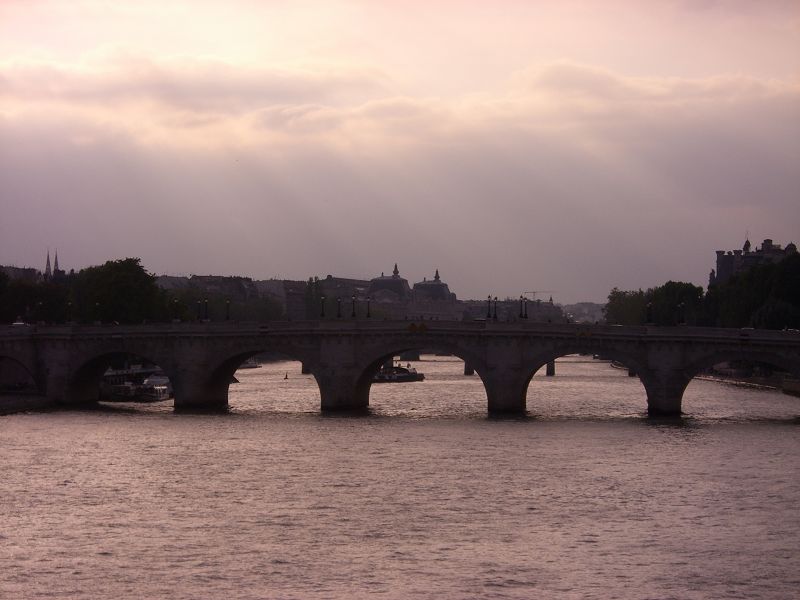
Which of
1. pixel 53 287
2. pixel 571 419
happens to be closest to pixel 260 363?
pixel 53 287

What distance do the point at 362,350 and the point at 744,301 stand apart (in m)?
68.2

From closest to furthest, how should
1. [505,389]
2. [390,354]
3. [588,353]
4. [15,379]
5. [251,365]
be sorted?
1. [588,353]
2. [505,389]
3. [390,354]
4. [15,379]
5. [251,365]

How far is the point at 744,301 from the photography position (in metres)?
145

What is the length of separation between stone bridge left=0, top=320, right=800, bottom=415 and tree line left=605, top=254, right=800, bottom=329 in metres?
21.6

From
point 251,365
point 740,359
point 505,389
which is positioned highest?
point 740,359

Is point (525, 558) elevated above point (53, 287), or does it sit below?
below

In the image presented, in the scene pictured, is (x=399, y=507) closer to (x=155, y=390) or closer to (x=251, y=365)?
(x=155, y=390)

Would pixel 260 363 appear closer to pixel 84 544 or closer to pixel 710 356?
pixel 710 356

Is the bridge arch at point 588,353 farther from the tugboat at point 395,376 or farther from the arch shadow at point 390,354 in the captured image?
the tugboat at point 395,376

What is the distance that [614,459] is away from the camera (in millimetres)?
64688

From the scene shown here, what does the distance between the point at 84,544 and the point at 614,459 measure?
1138 inches

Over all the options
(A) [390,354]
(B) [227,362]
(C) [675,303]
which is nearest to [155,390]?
(B) [227,362]

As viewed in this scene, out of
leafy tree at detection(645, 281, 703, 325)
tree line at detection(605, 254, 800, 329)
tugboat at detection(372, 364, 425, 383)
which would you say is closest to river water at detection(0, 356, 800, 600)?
tree line at detection(605, 254, 800, 329)

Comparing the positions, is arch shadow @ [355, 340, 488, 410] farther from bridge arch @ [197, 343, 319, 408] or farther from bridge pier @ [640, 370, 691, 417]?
bridge pier @ [640, 370, 691, 417]
